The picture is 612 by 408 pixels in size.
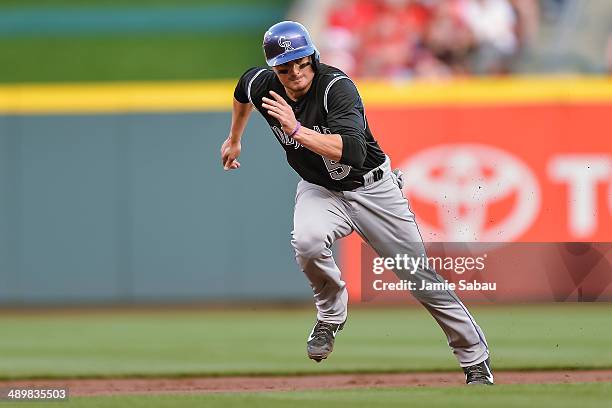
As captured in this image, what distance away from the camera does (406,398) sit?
5973 mm

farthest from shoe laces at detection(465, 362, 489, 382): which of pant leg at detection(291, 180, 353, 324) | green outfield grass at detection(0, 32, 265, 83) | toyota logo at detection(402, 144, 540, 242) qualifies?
green outfield grass at detection(0, 32, 265, 83)

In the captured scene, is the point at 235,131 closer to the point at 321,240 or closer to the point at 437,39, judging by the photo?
the point at 321,240

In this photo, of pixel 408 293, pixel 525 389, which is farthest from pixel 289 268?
pixel 525 389

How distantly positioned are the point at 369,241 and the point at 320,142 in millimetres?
918

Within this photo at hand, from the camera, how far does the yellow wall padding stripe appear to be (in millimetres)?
11766

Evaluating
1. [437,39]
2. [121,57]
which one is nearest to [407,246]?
[437,39]

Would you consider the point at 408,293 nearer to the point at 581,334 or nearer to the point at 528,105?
the point at 581,334

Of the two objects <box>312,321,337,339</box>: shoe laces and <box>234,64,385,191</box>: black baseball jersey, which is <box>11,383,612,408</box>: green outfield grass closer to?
<box>312,321,337,339</box>: shoe laces

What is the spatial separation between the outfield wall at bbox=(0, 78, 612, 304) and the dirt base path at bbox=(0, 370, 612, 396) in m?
4.28

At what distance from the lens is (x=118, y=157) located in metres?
12.3

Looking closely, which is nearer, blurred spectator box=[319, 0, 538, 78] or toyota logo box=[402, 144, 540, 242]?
toyota logo box=[402, 144, 540, 242]

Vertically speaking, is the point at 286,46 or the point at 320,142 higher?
the point at 286,46

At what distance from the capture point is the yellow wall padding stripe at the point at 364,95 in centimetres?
1177

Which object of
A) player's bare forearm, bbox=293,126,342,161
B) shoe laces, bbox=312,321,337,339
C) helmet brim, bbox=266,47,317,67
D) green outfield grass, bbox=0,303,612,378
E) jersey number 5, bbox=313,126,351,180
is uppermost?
helmet brim, bbox=266,47,317,67
